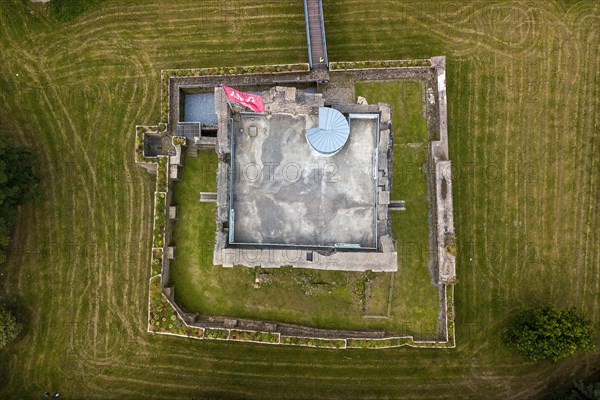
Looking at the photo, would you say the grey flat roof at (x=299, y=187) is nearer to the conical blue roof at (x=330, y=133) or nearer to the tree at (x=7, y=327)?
the conical blue roof at (x=330, y=133)

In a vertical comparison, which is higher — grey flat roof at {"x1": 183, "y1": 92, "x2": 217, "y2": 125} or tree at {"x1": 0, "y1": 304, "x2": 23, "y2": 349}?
grey flat roof at {"x1": 183, "y1": 92, "x2": 217, "y2": 125}

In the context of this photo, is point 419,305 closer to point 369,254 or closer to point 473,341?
point 473,341

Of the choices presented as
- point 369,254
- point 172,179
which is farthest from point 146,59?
point 369,254

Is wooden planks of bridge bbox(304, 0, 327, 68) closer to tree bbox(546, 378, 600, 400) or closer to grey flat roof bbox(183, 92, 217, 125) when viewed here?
grey flat roof bbox(183, 92, 217, 125)

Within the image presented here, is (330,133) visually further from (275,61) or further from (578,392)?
(578,392)

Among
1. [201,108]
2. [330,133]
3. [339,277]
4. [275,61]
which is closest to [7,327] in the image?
[201,108]

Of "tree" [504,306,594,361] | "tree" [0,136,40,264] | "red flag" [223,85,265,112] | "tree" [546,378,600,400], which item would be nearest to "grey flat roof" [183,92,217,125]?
"red flag" [223,85,265,112]

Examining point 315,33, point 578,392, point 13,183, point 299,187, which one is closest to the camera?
point 299,187

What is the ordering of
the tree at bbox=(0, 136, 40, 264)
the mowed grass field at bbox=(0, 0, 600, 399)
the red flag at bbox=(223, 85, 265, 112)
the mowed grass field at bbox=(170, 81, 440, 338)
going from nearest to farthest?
the red flag at bbox=(223, 85, 265, 112), the tree at bbox=(0, 136, 40, 264), the mowed grass field at bbox=(170, 81, 440, 338), the mowed grass field at bbox=(0, 0, 600, 399)
